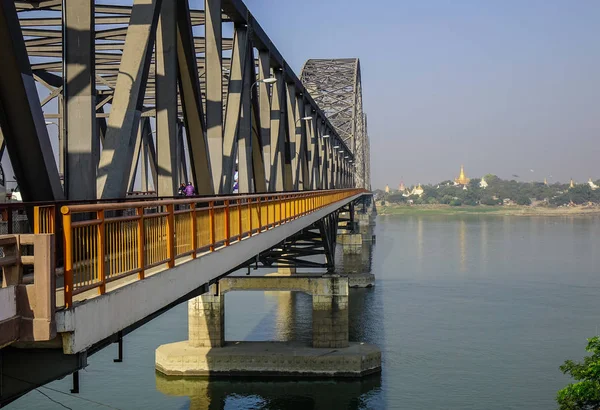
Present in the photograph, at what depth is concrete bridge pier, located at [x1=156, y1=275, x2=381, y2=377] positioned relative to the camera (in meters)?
32.7

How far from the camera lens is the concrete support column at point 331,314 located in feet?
115

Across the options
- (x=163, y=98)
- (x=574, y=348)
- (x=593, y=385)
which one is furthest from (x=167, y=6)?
(x=574, y=348)

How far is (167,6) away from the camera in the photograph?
14.5 meters

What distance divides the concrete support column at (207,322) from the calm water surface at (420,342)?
2.14 meters

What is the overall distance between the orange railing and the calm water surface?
55.6 ft

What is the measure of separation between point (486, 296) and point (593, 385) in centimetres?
3733

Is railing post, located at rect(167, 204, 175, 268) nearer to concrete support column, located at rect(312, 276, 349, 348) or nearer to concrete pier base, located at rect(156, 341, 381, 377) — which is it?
concrete pier base, located at rect(156, 341, 381, 377)

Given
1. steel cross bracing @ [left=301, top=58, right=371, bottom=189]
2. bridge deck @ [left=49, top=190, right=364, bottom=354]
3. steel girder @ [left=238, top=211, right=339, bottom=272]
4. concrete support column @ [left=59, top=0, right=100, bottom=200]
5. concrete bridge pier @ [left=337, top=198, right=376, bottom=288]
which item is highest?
steel cross bracing @ [left=301, top=58, right=371, bottom=189]

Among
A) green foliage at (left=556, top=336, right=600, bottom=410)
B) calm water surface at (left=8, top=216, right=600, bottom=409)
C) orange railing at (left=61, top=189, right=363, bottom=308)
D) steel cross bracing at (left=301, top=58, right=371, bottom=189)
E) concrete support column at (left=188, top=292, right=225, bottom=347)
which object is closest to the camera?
orange railing at (left=61, top=189, right=363, bottom=308)

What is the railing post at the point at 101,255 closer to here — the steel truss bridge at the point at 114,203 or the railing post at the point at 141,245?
the steel truss bridge at the point at 114,203

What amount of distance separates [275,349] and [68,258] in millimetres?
27599

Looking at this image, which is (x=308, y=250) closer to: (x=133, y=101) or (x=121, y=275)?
(x=133, y=101)

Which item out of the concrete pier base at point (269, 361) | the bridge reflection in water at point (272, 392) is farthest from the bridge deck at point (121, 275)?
the concrete pier base at point (269, 361)

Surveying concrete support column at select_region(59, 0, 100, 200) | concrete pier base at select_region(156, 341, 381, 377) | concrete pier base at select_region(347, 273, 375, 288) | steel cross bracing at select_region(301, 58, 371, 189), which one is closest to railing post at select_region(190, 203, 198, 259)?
concrete support column at select_region(59, 0, 100, 200)
